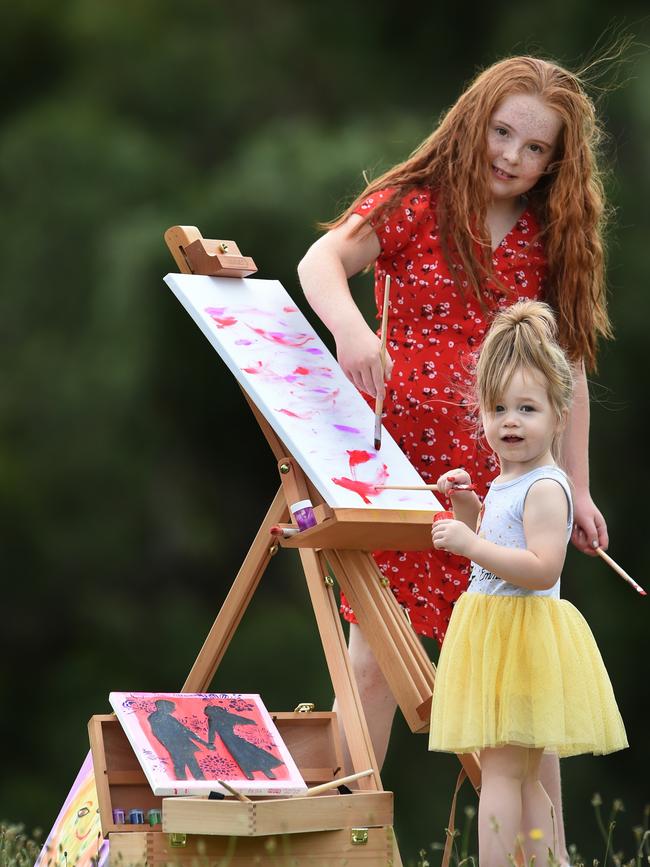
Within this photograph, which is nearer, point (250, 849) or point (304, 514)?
point (250, 849)

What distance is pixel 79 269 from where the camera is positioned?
660 cm

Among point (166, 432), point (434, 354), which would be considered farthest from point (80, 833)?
point (166, 432)

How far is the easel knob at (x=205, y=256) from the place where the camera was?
291 centimetres

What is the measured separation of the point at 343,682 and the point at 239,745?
191 mm

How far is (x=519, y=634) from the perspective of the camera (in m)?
2.33

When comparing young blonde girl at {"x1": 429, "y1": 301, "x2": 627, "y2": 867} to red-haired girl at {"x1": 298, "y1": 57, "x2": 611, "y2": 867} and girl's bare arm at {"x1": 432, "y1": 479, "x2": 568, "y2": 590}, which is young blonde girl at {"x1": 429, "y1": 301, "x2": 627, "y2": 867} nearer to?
girl's bare arm at {"x1": 432, "y1": 479, "x2": 568, "y2": 590}

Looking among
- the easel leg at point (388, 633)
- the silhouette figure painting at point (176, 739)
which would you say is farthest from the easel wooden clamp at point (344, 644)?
the silhouette figure painting at point (176, 739)

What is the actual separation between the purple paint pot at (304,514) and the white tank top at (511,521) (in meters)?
0.32

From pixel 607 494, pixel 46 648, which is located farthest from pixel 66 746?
pixel 607 494

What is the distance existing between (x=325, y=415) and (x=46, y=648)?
13.2 feet

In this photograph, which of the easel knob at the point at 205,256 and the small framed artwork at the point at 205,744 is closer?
the small framed artwork at the point at 205,744

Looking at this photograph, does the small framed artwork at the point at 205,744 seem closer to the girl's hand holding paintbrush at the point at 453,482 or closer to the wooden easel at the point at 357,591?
the wooden easel at the point at 357,591

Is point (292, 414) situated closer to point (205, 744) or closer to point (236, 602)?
point (236, 602)

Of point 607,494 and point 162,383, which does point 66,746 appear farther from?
point 607,494
